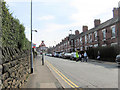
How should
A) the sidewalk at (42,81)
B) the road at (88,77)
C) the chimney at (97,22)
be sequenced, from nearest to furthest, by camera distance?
the sidewalk at (42,81)
the road at (88,77)
the chimney at (97,22)

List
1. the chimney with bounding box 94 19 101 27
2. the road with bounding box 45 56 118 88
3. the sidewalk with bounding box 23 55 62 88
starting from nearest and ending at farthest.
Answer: the sidewalk with bounding box 23 55 62 88 → the road with bounding box 45 56 118 88 → the chimney with bounding box 94 19 101 27

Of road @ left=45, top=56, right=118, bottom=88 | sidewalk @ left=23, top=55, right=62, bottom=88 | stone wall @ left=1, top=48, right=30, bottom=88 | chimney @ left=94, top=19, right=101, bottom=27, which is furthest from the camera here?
chimney @ left=94, top=19, right=101, bottom=27

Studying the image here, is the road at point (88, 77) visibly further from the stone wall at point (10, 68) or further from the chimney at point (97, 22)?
the chimney at point (97, 22)

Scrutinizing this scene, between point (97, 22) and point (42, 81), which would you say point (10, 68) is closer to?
point (42, 81)

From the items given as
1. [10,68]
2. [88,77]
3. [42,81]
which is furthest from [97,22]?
[10,68]

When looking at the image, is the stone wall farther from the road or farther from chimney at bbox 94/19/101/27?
chimney at bbox 94/19/101/27

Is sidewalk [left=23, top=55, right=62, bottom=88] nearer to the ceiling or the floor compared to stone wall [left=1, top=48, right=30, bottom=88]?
nearer to the floor

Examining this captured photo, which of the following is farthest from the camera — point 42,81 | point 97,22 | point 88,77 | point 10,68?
point 97,22

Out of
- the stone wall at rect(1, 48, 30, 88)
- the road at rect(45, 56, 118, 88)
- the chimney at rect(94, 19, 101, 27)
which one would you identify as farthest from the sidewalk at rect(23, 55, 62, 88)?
the chimney at rect(94, 19, 101, 27)

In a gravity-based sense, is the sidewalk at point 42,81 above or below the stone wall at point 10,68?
below

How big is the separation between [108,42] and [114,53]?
5849mm

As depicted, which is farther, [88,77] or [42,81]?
[88,77]

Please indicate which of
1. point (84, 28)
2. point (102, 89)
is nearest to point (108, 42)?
point (84, 28)

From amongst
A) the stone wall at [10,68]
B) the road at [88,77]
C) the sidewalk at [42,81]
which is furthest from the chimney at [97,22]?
the stone wall at [10,68]
